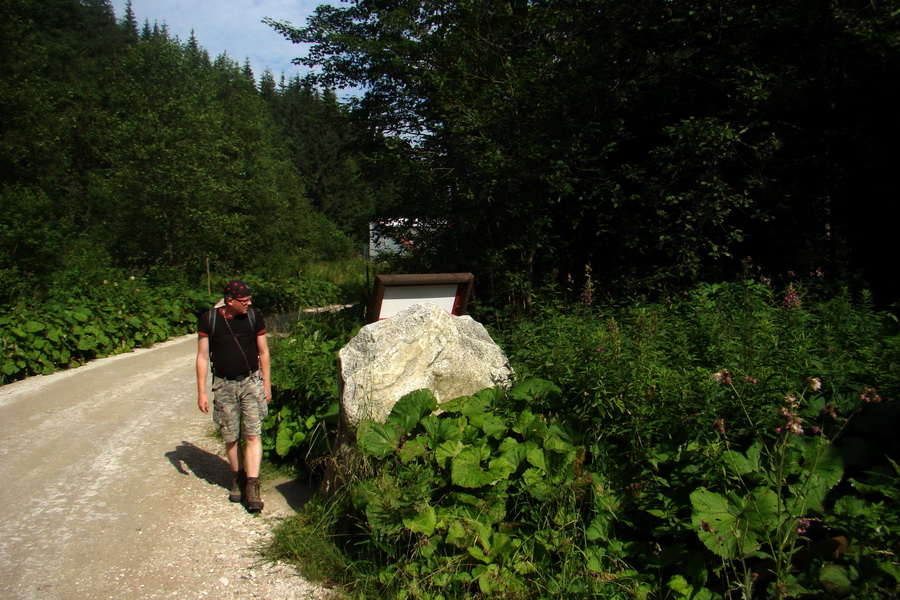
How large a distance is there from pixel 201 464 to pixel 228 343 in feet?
5.70

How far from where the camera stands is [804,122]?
850 centimetres

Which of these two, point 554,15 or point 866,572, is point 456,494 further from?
point 554,15

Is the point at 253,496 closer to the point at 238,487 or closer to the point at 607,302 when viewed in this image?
the point at 238,487

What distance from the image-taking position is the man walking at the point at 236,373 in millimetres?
5215

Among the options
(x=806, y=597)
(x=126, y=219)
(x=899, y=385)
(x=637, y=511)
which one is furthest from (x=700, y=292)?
(x=126, y=219)

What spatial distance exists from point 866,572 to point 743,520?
1.69 feet

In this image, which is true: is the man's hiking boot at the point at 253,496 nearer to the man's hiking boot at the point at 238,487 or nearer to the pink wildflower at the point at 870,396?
the man's hiking boot at the point at 238,487

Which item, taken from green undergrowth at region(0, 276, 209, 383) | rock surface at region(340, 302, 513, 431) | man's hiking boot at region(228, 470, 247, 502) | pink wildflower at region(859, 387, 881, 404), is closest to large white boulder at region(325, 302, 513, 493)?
rock surface at region(340, 302, 513, 431)

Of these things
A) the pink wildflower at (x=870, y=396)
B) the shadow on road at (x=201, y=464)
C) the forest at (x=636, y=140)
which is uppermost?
the forest at (x=636, y=140)

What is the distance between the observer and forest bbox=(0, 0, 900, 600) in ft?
11.0

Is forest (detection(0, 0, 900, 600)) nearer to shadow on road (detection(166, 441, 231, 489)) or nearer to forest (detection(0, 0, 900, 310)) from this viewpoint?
forest (detection(0, 0, 900, 310))

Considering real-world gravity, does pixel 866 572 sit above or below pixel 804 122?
below

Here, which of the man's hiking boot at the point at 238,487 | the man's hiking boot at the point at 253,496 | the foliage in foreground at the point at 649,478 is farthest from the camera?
the man's hiking boot at the point at 238,487

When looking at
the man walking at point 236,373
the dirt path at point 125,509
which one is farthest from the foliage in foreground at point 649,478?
the man walking at point 236,373
